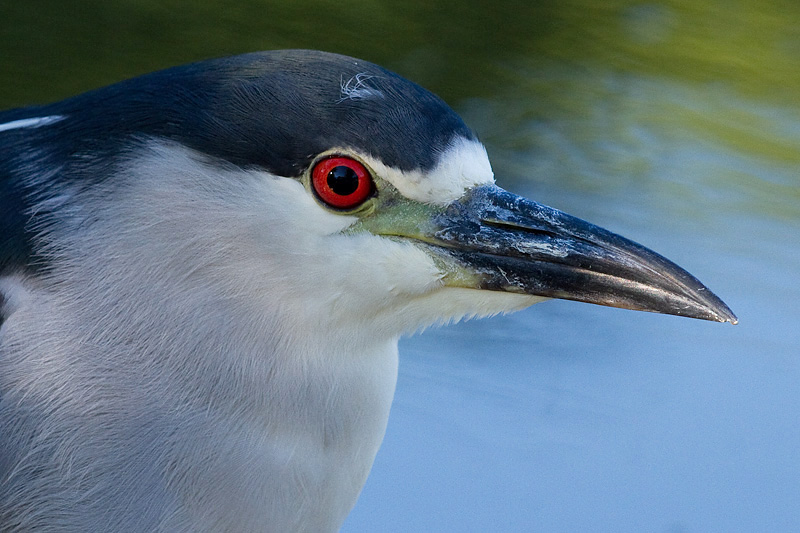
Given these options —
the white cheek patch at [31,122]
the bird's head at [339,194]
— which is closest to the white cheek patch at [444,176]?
the bird's head at [339,194]

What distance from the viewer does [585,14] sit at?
17.5 feet

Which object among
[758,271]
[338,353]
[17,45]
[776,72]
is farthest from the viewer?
[776,72]

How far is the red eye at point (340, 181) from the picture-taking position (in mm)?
1960

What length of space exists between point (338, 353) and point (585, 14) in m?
3.59

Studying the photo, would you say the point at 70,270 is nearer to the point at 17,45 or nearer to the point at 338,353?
the point at 338,353

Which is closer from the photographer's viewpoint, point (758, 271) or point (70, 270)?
point (70, 270)

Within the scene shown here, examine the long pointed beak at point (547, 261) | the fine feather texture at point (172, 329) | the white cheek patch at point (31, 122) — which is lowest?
the fine feather texture at point (172, 329)

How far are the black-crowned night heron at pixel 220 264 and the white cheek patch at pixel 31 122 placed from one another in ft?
0.04

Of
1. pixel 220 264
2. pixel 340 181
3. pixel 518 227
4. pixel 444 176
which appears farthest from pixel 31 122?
pixel 518 227

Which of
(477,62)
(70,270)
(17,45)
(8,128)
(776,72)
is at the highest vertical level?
(776,72)

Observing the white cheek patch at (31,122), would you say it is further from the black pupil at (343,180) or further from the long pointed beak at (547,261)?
the long pointed beak at (547,261)

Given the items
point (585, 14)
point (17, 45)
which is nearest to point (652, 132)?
point (585, 14)

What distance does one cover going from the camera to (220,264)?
79.5 inches

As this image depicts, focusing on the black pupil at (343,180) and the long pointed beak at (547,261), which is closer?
the black pupil at (343,180)
